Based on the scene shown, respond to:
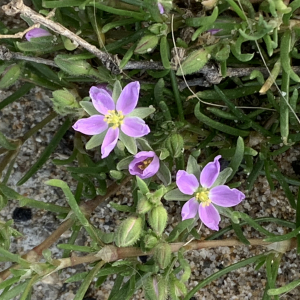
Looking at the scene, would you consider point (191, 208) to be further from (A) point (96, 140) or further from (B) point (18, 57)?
(B) point (18, 57)

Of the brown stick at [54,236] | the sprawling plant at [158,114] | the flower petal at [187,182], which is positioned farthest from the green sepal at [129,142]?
the brown stick at [54,236]

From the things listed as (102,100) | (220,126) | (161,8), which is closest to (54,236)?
(102,100)

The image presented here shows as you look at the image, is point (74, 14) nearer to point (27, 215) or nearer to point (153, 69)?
point (153, 69)

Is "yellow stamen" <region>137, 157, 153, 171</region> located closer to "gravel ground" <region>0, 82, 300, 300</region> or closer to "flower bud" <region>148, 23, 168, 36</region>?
"flower bud" <region>148, 23, 168, 36</region>

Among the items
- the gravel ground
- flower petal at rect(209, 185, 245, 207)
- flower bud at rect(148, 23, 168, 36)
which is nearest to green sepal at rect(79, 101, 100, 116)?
flower bud at rect(148, 23, 168, 36)

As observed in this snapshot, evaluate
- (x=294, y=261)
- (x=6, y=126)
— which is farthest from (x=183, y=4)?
(x=294, y=261)

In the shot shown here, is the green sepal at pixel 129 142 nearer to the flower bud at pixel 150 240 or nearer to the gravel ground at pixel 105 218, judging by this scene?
the flower bud at pixel 150 240
